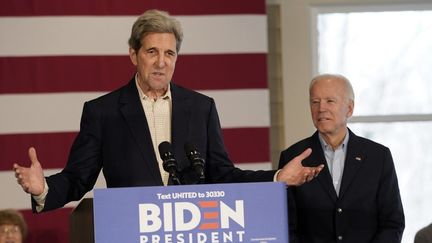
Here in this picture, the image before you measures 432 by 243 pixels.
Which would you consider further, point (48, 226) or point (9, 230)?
point (48, 226)

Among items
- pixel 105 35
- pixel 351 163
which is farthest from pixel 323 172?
pixel 105 35

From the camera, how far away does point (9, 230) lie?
16.4 feet

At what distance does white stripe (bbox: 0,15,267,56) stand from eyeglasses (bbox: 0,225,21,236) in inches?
40.3

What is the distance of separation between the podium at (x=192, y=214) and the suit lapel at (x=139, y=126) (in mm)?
564

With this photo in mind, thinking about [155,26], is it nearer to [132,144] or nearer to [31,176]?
[132,144]

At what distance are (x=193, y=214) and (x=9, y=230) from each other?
99.8 inches

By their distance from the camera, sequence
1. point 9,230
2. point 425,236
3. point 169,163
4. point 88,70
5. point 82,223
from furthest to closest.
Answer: point 88,70 < point 9,230 < point 425,236 < point 82,223 < point 169,163

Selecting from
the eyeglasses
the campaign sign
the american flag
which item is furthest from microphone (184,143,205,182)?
the american flag

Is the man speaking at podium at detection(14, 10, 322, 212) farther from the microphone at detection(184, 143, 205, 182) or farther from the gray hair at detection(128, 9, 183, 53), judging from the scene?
the microphone at detection(184, 143, 205, 182)

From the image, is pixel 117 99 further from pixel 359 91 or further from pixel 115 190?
pixel 359 91

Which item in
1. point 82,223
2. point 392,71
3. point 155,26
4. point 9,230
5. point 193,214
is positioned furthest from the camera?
point 392,71

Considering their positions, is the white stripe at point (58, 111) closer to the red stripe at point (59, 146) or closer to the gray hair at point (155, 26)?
the red stripe at point (59, 146)

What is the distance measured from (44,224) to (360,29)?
97.2 inches

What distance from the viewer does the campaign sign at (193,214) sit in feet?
8.73
